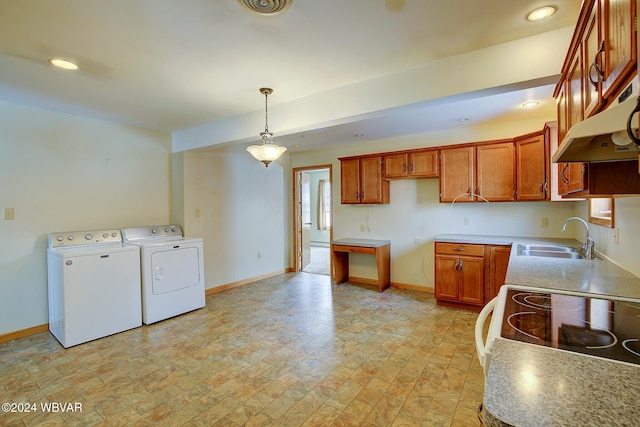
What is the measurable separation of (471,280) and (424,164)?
1681 mm

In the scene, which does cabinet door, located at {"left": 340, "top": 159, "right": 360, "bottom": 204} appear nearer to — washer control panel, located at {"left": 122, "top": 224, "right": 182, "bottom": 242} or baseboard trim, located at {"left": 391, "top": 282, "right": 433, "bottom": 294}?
baseboard trim, located at {"left": 391, "top": 282, "right": 433, "bottom": 294}

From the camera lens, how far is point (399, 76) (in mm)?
2447

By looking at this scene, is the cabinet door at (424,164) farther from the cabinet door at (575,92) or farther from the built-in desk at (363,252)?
the cabinet door at (575,92)

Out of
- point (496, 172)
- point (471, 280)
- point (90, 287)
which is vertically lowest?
point (471, 280)

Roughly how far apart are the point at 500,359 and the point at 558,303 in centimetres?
78

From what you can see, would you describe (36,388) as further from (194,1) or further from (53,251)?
(194,1)

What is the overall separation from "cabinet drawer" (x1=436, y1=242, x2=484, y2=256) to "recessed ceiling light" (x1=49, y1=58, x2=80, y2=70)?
13.4ft

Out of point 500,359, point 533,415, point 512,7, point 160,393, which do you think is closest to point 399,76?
point 512,7

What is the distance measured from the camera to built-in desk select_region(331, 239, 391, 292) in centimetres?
455

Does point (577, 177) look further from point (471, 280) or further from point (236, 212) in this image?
point (236, 212)

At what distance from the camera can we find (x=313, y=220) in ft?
32.5

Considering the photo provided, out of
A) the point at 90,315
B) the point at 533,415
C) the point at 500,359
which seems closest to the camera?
the point at 533,415

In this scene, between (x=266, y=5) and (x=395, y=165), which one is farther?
(x=395, y=165)

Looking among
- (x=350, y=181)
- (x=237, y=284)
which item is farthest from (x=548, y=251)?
(x=237, y=284)
